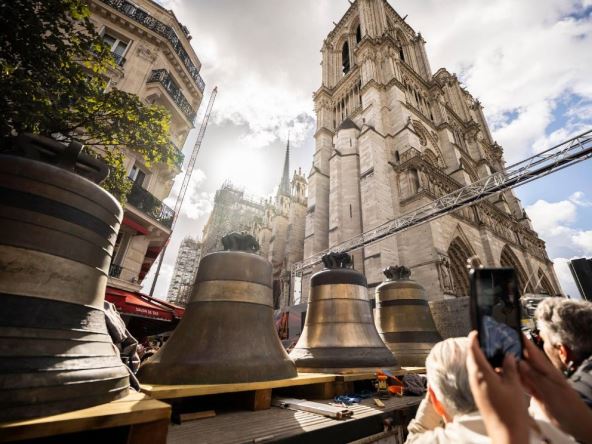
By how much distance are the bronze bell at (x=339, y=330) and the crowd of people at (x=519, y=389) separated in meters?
1.66

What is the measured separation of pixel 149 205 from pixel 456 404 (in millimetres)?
11272

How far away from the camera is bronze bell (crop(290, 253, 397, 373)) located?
10.2 feet

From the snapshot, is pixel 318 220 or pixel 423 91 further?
pixel 423 91

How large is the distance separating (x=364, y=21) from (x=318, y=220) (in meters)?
19.7

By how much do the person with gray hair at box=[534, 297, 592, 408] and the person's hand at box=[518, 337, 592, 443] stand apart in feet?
2.14

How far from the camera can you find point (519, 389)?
78 cm

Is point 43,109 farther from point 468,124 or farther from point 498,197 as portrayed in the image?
point 468,124

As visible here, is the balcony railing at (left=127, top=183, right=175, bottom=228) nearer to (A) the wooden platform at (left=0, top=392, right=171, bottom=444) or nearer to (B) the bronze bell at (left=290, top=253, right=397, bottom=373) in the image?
(B) the bronze bell at (left=290, top=253, right=397, bottom=373)

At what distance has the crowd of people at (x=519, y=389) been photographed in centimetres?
80

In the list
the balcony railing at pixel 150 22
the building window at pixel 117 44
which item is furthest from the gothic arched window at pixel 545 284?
the building window at pixel 117 44

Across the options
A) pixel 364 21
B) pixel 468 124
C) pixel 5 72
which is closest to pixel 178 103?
pixel 5 72

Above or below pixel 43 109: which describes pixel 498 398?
below

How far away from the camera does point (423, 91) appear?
77.7ft

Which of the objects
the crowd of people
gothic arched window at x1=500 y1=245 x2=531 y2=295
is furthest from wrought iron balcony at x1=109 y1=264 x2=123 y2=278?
gothic arched window at x1=500 y1=245 x2=531 y2=295
